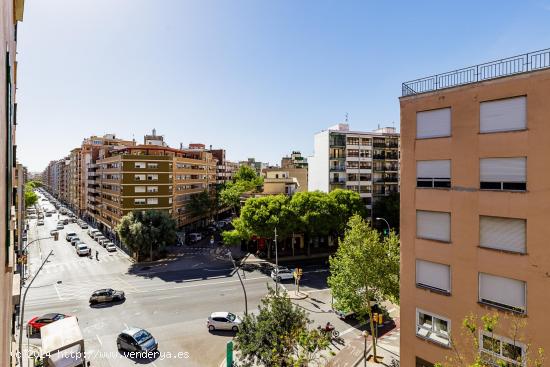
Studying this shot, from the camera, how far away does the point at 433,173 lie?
1590cm

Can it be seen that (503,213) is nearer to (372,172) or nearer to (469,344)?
(469,344)

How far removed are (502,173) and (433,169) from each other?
2.84 m

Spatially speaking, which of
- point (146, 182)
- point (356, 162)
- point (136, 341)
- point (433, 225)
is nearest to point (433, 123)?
point (433, 225)

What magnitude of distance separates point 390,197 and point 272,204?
2506 cm

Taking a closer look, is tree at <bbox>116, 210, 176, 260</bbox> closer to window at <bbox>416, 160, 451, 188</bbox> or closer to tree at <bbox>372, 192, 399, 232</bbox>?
tree at <bbox>372, 192, 399, 232</bbox>

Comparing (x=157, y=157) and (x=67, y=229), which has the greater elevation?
(x=157, y=157)

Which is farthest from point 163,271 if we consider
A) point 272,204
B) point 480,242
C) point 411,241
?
point 480,242

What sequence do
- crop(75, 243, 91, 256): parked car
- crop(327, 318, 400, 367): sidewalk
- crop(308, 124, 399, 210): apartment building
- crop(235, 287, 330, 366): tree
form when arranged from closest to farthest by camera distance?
crop(235, 287, 330, 366): tree → crop(327, 318, 400, 367): sidewalk → crop(75, 243, 91, 256): parked car → crop(308, 124, 399, 210): apartment building

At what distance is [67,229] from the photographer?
249 ft

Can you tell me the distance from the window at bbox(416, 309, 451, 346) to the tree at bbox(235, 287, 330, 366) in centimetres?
477

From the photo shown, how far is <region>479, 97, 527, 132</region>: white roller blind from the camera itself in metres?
13.2

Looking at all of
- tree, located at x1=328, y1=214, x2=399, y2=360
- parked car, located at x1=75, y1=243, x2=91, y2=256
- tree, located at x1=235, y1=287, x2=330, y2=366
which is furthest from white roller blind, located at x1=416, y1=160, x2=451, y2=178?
parked car, located at x1=75, y1=243, x2=91, y2=256

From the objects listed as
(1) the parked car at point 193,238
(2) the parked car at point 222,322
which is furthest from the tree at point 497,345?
(1) the parked car at point 193,238

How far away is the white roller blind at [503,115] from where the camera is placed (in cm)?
1321
